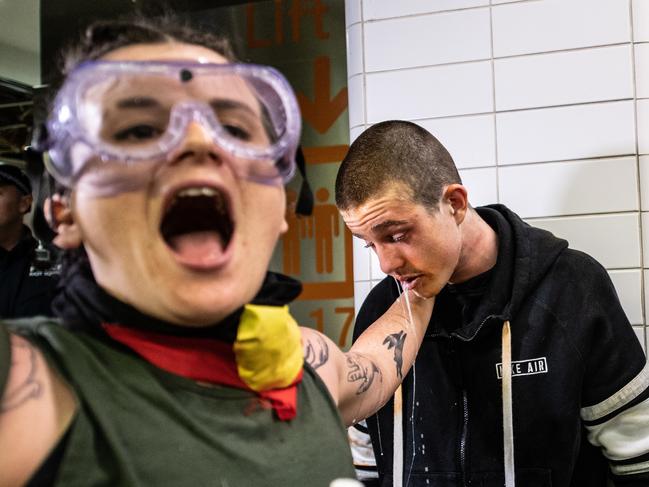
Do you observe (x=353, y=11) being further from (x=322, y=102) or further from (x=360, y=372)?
(x=360, y=372)

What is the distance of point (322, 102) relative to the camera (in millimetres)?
3197

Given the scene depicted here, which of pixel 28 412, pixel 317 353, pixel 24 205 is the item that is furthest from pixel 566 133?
pixel 28 412

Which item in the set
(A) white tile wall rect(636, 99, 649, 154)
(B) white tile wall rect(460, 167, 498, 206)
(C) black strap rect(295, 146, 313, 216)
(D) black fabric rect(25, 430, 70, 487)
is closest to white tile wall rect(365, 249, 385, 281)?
(B) white tile wall rect(460, 167, 498, 206)

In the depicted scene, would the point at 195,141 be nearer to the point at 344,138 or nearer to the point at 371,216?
the point at 371,216

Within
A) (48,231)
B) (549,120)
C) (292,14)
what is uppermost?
(292,14)

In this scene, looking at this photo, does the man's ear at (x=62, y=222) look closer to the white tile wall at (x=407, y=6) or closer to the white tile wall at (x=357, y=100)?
the white tile wall at (x=357, y=100)

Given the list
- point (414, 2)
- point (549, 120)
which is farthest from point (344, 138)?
point (549, 120)

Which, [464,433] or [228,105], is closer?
[228,105]

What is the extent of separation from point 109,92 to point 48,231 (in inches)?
8.6

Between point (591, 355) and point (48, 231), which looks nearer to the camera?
point (48, 231)

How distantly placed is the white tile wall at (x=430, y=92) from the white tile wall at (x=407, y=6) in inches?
7.6

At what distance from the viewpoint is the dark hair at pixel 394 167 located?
1823 millimetres

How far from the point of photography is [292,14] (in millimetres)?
3271

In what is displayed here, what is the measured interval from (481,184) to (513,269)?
1.48 ft
